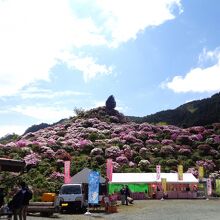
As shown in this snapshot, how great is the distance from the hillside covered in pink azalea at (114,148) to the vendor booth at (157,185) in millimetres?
6784

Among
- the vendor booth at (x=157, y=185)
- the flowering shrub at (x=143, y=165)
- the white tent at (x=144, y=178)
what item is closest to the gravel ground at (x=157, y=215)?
the white tent at (x=144, y=178)

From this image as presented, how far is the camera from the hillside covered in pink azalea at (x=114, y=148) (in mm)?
59562

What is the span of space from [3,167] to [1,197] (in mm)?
2699

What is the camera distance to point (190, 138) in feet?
248

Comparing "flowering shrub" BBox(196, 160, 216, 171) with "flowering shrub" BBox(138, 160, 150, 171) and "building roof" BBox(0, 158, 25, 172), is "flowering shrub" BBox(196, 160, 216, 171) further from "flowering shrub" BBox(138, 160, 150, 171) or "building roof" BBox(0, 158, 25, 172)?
"building roof" BBox(0, 158, 25, 172)

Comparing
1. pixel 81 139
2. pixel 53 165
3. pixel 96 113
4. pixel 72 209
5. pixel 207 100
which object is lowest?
pixel 72 209

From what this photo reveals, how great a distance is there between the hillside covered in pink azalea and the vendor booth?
6.78 m

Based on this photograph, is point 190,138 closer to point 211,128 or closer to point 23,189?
point 211,128

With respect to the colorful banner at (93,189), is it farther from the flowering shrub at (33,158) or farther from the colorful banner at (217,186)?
the flowering shrub at (33,158)

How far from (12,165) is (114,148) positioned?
50050 millimetres

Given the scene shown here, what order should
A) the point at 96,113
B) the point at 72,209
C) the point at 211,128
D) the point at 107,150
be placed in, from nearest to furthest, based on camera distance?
the point at 72,209 < the point at 107,150 < the point at 211,128 < the point at 96,113

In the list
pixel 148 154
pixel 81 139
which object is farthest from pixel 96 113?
pixel 148 154

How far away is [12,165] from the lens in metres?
16.9

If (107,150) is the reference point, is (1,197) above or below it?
below
